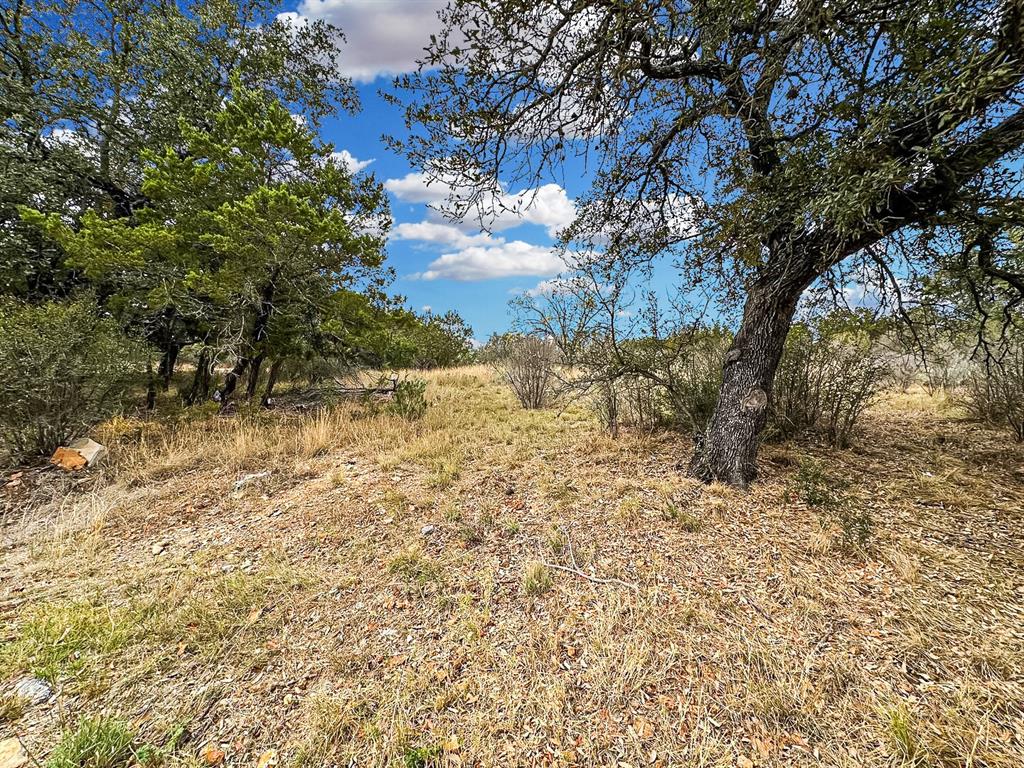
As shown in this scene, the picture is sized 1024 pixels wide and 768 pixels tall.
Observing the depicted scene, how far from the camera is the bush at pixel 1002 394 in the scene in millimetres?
4699

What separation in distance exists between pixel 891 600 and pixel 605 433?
380 centimetres

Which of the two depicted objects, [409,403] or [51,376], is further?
[409,403]

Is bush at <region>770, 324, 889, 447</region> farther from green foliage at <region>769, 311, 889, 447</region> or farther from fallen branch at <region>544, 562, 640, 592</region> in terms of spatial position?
fallen branch at <region>544, 562, 640, 592</region>

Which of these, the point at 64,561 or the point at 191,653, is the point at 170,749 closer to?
the point at 191,653

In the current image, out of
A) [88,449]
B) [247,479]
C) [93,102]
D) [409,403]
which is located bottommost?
[247,479]

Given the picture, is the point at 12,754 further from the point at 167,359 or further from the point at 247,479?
the point at 167,359

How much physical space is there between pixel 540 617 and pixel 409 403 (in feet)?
19.8

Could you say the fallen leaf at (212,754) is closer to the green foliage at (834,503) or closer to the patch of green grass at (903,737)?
the patch of green grass at (903,737)

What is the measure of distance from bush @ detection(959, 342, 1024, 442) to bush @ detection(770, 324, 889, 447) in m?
1.10

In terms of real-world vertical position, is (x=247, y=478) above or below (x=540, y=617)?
above

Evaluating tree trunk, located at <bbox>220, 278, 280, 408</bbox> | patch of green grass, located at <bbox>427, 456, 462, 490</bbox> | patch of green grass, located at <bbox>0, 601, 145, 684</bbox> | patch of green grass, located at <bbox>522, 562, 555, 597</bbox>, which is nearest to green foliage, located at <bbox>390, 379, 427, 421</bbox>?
patch of green grass, located at <bbox>427, 456, 462, 490</bbox>

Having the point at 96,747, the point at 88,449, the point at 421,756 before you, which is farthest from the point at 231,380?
the point at 421,756

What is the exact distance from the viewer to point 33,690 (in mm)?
2004

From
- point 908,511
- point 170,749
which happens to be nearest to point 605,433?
point 908,511
